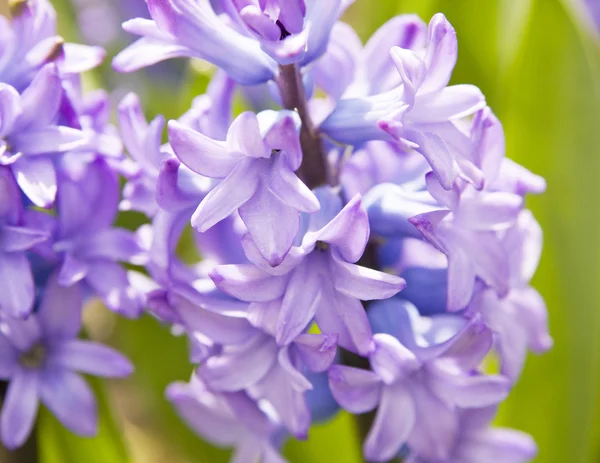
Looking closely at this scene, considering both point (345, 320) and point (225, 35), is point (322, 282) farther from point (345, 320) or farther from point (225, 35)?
point (225, 35)

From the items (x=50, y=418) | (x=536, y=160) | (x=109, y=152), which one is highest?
(x=109, y=152)

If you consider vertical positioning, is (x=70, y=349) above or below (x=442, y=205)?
below

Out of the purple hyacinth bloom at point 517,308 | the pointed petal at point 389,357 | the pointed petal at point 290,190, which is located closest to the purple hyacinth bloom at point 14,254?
the pointed petal at point 290,190

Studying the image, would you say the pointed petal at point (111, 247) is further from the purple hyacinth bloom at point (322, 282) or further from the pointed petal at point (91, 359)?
the purple hyacinth bloom at point (322, 282)

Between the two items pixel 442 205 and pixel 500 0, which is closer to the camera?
pixel 442 205

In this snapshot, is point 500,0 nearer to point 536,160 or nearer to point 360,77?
point 536,160

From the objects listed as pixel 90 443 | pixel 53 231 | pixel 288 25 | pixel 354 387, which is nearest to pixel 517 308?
pixel 354 387

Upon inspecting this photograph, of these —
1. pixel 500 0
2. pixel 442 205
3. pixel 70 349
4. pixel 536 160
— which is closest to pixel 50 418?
pixel 70 349

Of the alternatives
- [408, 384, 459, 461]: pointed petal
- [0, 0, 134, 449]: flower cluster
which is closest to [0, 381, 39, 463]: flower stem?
[0, 0, 134, 449]: flower cluster
